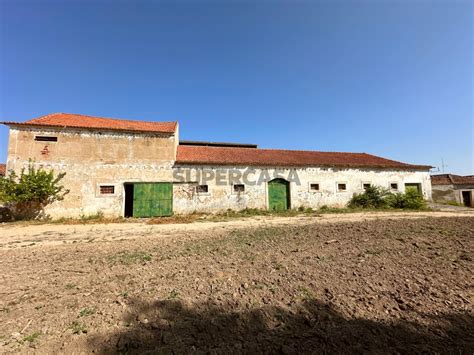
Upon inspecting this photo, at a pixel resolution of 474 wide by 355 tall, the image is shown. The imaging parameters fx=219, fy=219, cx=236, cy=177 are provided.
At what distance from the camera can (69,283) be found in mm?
3891

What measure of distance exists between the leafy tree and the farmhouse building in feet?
1.41

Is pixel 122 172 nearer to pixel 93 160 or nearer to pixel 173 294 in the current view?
pixel 93 160

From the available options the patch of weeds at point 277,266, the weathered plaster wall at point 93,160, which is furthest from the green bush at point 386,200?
the patch of weeds at point 277,266

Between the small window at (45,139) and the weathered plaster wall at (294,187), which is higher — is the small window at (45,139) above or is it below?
above

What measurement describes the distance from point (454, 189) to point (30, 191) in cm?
3870

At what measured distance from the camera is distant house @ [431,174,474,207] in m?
24.8

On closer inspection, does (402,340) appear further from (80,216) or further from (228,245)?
(80,216)

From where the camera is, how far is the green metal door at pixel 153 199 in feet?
43.6

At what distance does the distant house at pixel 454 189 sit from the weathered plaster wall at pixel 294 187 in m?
12.0

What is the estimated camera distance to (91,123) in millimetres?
14172

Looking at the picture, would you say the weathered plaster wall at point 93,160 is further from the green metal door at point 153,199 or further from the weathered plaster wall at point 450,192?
the weathered plaster wall at point 450,192

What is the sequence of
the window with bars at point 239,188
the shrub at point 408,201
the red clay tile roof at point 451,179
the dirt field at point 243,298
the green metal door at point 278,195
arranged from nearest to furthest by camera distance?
the dirt field at point 243,298
the window with bars at point 239,188
the green metal door at point 278,195
the shrub at point 408,201
the red clay tile roof at point 451,179

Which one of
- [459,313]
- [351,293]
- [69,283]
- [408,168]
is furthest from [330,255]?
[408,168]

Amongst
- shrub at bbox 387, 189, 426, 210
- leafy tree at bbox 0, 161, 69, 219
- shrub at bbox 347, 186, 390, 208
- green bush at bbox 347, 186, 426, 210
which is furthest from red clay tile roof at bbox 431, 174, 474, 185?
leafy tree at bbox 0, 161, 69, 219
